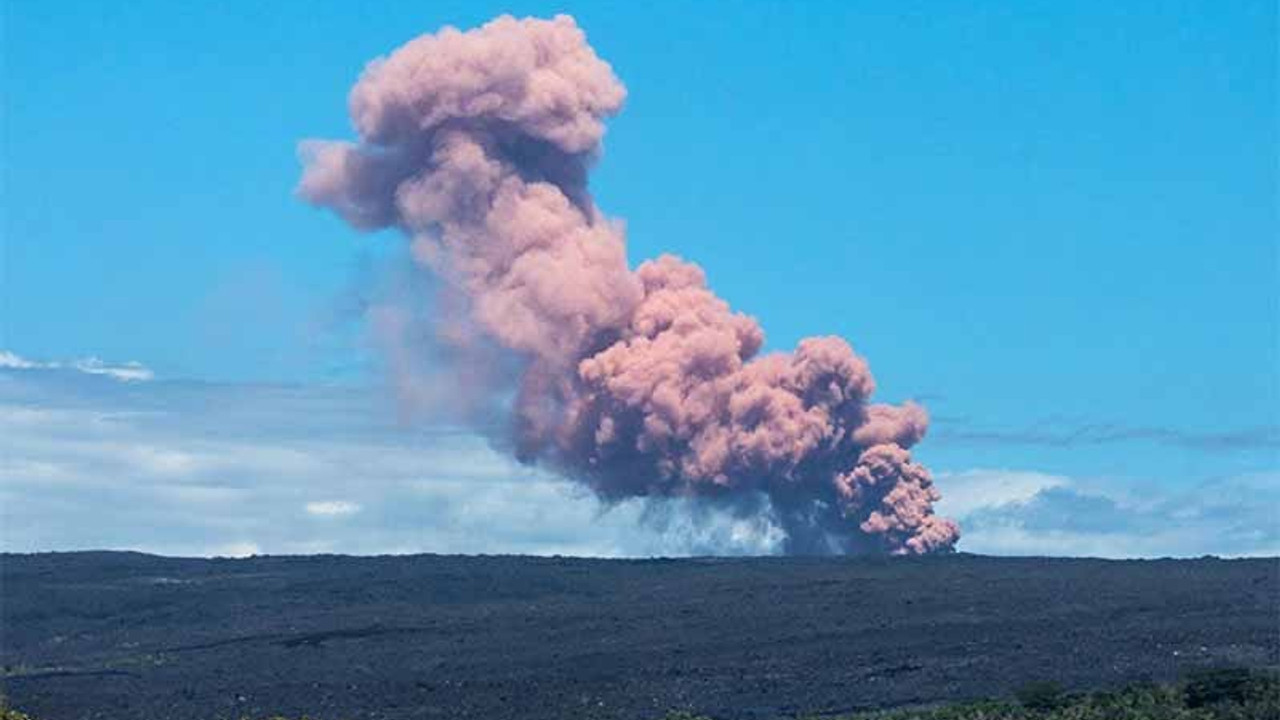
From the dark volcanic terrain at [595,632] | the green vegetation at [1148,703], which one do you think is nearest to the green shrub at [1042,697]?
the green vegetation at [1148,703]

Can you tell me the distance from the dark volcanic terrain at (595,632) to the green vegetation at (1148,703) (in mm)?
4861

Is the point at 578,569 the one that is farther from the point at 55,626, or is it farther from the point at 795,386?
the point at 55,626

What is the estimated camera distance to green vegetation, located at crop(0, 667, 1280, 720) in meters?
45.4

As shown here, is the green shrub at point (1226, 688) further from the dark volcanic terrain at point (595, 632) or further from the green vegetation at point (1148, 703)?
the dark volcanic terrain at point (595, 632)

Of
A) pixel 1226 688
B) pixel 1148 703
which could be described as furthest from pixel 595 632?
pixel 1226 688

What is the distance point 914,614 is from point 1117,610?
5997 mm

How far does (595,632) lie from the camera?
7450cm

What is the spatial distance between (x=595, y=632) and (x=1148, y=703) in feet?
95.7

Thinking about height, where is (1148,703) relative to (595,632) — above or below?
below

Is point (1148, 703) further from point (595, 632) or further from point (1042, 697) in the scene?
point (595, 632)

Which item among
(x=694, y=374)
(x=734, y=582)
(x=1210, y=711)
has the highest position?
(x=694, y=374)

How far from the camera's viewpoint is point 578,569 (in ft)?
318

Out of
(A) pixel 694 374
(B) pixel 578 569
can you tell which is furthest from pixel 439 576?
(A) pixel 694 374

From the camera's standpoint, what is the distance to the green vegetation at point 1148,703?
4538 centimetres
